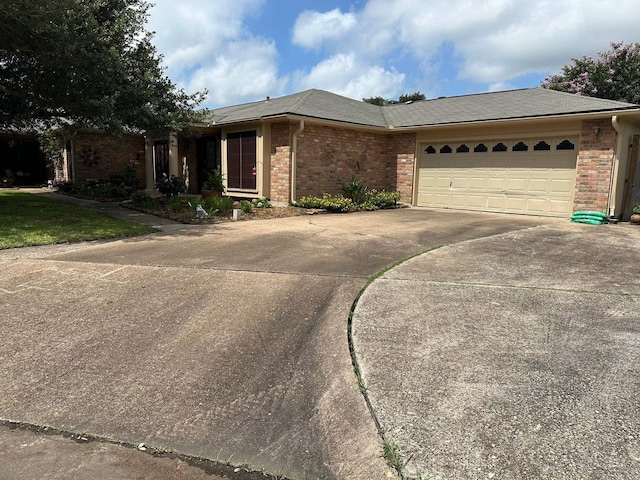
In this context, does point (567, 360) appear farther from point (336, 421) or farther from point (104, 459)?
point (104, 459)

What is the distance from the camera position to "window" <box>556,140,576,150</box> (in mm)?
11633

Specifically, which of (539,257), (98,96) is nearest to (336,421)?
(539,257)

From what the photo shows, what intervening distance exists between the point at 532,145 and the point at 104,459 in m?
12.9

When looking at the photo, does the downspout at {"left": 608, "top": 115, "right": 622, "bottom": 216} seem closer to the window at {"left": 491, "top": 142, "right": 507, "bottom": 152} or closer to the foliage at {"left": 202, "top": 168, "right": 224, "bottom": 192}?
the window at {"left": 491, "top": 142, "right": 507, "bottom": 152}

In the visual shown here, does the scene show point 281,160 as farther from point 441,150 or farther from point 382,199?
point 441,150

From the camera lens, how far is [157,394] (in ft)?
10.2

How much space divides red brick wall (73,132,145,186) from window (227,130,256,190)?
5.81 meters

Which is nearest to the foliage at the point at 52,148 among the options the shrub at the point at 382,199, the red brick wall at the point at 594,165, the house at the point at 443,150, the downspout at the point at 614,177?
the house at the point at 443,150

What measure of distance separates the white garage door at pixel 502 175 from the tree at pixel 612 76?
1496 cm

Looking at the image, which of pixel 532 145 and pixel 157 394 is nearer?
pixel 157 394

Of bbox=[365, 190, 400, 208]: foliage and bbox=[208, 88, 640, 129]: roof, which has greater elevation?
bbox=[208, 88, 640, 129]: roof

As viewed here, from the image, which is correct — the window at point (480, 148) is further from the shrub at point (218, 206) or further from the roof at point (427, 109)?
the shrub at point (218, 206)

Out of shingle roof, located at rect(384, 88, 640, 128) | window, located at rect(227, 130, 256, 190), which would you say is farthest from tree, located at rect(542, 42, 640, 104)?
window, located at rect(227, 130, 256, 190)

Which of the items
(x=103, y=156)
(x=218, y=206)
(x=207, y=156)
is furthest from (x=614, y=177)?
(x=103, y=156)
